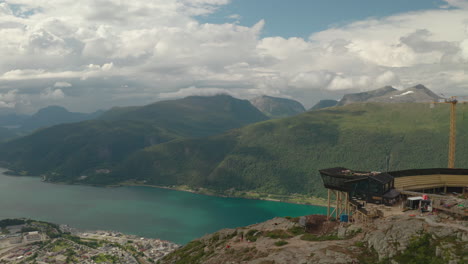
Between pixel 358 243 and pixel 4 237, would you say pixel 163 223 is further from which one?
pixel 358 243

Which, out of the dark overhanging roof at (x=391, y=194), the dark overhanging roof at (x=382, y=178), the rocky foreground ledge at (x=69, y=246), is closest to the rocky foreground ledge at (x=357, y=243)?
the dark overhanging roof at (x=391, y=194)

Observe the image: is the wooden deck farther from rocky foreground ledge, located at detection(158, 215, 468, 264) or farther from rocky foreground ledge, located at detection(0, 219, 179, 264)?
rocky foreground ledge, located at detection(0, 219, 179, 264)

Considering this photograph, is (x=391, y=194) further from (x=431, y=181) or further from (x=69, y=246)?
(x=69, y=246)

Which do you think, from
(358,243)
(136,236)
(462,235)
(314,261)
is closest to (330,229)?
(358,243)

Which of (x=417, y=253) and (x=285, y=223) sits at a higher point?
(x=417, y=253)

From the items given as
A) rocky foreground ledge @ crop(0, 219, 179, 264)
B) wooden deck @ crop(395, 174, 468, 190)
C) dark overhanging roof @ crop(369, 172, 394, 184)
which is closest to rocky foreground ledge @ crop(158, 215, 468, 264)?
dark overhanging roof @ crop(369, 172, 394, 184)
